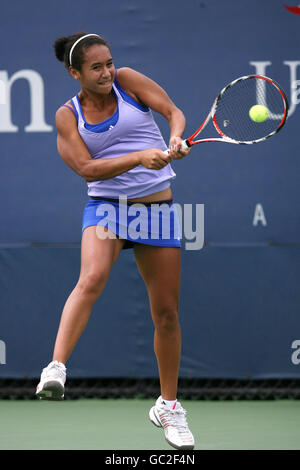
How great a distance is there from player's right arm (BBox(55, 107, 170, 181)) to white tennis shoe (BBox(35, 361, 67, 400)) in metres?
0.79

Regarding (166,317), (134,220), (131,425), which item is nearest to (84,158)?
(134,220)

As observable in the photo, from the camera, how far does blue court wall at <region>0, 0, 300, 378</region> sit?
5.37m

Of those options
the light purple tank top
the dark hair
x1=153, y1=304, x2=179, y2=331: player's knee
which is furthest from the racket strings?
x1=153, y1=304, x2=179, y2=331: player's knee

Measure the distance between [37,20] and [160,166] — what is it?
2.23m

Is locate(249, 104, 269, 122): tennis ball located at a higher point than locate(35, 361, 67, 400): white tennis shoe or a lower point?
higher

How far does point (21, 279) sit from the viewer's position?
17.9 feet

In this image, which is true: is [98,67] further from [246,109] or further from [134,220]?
[246,109]

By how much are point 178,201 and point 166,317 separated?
5.15 ft

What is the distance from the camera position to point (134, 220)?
12.6ft

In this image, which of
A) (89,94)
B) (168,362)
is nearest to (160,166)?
(89,94)

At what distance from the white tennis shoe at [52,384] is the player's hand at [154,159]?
83cm

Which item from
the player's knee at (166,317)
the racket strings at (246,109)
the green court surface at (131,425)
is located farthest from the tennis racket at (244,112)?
the green court surface at (131,425)

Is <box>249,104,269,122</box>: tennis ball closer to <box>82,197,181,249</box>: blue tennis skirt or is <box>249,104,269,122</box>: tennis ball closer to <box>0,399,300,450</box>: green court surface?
<box>82,197,181,249</box>: blue tennis skirt

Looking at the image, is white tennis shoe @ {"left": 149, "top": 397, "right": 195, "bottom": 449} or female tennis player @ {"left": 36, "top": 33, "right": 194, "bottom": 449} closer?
female tennis player @ {"left": 36, "top": 33, "right": 194, "bottom": 449}
